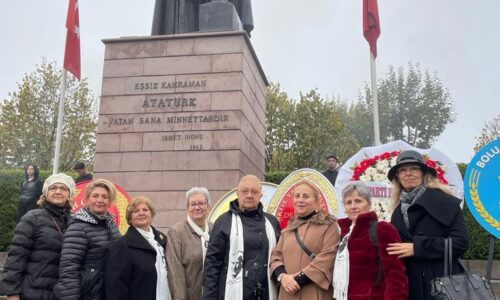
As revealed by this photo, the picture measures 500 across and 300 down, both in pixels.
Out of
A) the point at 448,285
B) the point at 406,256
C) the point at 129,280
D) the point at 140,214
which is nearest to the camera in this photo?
the point at 448,285

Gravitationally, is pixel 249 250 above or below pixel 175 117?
below

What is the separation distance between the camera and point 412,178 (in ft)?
10.5

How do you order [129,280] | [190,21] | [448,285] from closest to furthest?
[448,285] < [129,280] < [190,21]

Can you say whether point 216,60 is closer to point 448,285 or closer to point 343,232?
point 343,232

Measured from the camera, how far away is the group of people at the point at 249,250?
9.77 ft

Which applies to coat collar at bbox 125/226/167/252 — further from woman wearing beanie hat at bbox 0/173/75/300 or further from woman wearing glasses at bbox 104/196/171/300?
woman wearing beanie hat at bbox 0/173/75/300

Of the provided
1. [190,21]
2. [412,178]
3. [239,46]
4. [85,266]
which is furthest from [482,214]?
[190,21]

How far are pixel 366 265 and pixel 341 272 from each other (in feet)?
0.63

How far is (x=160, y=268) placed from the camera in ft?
11.8

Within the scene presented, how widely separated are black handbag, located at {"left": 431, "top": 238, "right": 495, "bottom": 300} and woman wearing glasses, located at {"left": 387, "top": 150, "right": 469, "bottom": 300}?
0.50 feet

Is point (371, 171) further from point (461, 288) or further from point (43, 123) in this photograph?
point (43, 123)

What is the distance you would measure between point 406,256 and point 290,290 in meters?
0.79

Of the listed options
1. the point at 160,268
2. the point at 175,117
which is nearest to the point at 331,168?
the point at 175,117

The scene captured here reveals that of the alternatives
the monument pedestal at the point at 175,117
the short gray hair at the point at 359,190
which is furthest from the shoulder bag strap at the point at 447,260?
the monument pedestal at the point at 175,117
